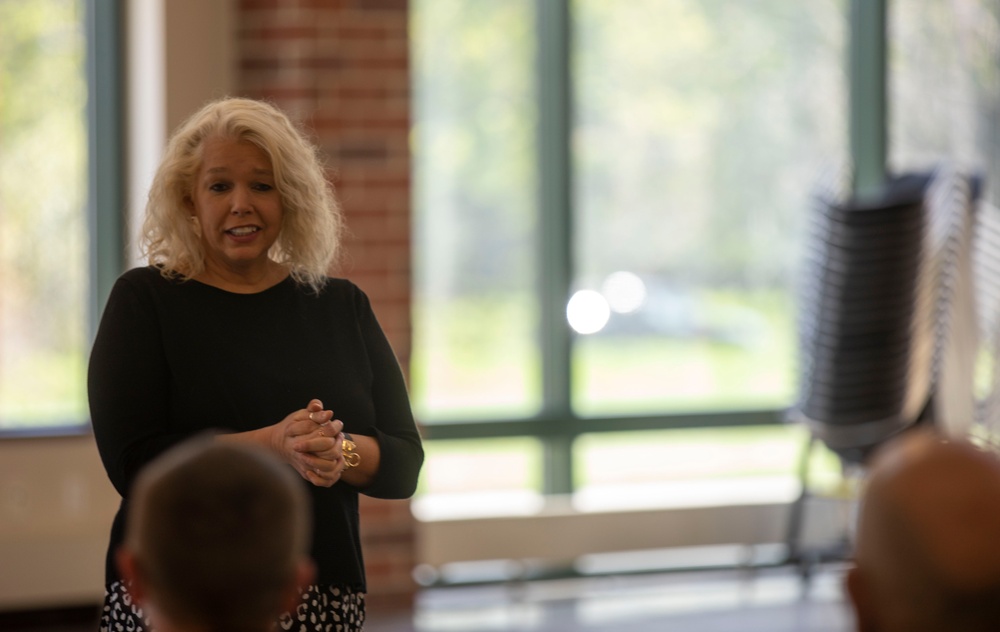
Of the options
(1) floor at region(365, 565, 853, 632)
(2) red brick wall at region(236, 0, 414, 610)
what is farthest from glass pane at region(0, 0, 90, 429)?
(1) floor at region(365, 565, 853, 632)

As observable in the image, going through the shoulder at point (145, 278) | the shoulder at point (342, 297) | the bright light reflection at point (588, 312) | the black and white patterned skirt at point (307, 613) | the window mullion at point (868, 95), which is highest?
the window mullion at point (868, 95)

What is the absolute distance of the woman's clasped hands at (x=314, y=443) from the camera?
1804mm

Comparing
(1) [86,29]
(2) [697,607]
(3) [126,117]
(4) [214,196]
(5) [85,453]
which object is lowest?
(2) [697,607]

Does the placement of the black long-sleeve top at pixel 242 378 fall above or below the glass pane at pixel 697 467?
above

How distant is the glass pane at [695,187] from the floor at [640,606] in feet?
2.47

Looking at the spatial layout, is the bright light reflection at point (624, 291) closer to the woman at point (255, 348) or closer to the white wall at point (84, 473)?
the white wall at point (84, 473)

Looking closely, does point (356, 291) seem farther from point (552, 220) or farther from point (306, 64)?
point (552, 220)

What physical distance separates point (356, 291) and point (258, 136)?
1.01 ft

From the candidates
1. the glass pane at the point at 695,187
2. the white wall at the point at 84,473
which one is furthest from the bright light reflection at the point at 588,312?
the white wall at the point at 84,473


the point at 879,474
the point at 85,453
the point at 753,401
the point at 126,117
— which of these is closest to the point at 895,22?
the point at 753,401

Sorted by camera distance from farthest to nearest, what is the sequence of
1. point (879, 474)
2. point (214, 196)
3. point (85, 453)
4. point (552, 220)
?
point (552, 220) → point (85, 453) → point (214, 196) → point (879, 474)

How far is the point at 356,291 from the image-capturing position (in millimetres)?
2125

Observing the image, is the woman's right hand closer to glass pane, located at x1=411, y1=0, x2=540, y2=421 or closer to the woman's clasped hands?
the woman's clasped hands

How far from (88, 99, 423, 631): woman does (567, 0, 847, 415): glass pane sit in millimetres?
3240
